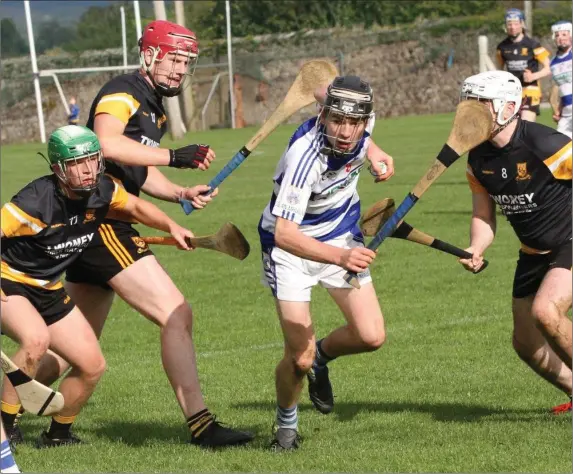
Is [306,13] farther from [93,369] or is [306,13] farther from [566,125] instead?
[93,369]

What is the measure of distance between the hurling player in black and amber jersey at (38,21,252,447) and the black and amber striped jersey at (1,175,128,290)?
21 centimetres

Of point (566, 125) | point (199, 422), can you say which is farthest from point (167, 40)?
point (566, 125)

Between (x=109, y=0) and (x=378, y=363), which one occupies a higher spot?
(x=378, y=363)

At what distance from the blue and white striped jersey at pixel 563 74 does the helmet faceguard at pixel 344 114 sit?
10.0 meters

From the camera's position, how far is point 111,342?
9.10 metres

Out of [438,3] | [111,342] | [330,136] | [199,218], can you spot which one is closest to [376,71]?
[438,3]

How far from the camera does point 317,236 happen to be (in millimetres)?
6242

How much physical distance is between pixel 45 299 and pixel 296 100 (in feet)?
6.32

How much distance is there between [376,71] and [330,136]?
37145 mm

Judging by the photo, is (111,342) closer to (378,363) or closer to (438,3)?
(378,363)

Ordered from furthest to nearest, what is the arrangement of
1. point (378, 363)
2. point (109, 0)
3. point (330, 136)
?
point (109, 0) < point (378, 363) < point (330, 136)

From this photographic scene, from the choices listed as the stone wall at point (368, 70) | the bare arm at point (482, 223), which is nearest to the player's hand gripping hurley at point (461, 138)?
the bare arm at point (482, 223)

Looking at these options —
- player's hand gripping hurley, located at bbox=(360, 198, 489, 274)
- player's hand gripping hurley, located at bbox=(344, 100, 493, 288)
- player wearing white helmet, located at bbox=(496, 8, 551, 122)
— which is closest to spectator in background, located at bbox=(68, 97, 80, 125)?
player wearing white helmet, located at bbox=(496, 8, 551, 122)

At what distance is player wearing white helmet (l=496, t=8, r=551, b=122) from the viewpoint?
56.7 ft
